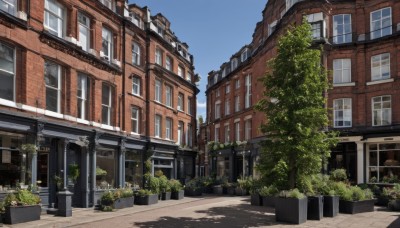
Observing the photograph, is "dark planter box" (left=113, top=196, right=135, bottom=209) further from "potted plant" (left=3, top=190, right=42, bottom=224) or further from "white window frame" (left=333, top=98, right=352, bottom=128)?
"white window frame" (left=333, top=98, right=352, bottom=128)

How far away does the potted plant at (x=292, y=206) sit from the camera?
46.1ft

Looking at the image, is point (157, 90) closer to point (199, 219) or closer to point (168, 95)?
point (168, 95)

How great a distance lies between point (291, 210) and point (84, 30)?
46.3 feet

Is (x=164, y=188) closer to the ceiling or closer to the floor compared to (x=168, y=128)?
closer to the floor

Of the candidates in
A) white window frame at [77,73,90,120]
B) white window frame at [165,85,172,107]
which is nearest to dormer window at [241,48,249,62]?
white window frame at [165,85,172,107]

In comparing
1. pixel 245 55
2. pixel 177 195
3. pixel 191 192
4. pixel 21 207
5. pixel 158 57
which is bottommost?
pixel 191 192

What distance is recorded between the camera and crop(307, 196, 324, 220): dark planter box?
15039 millimetres

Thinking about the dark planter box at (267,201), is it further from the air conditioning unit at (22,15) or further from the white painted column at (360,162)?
the air conditioning unit at (22,15)

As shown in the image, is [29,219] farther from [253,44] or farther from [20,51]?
[253,44]

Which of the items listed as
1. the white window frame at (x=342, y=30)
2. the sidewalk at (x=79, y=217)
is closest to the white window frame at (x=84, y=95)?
the sidewalk at (x=79, y=217)

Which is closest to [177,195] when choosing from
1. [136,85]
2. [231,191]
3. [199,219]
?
[231,191]

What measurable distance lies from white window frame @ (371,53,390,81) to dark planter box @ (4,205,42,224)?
74.4 ft

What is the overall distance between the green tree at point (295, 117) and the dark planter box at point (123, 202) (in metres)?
7.55

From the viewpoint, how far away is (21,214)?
13969 millimetres
